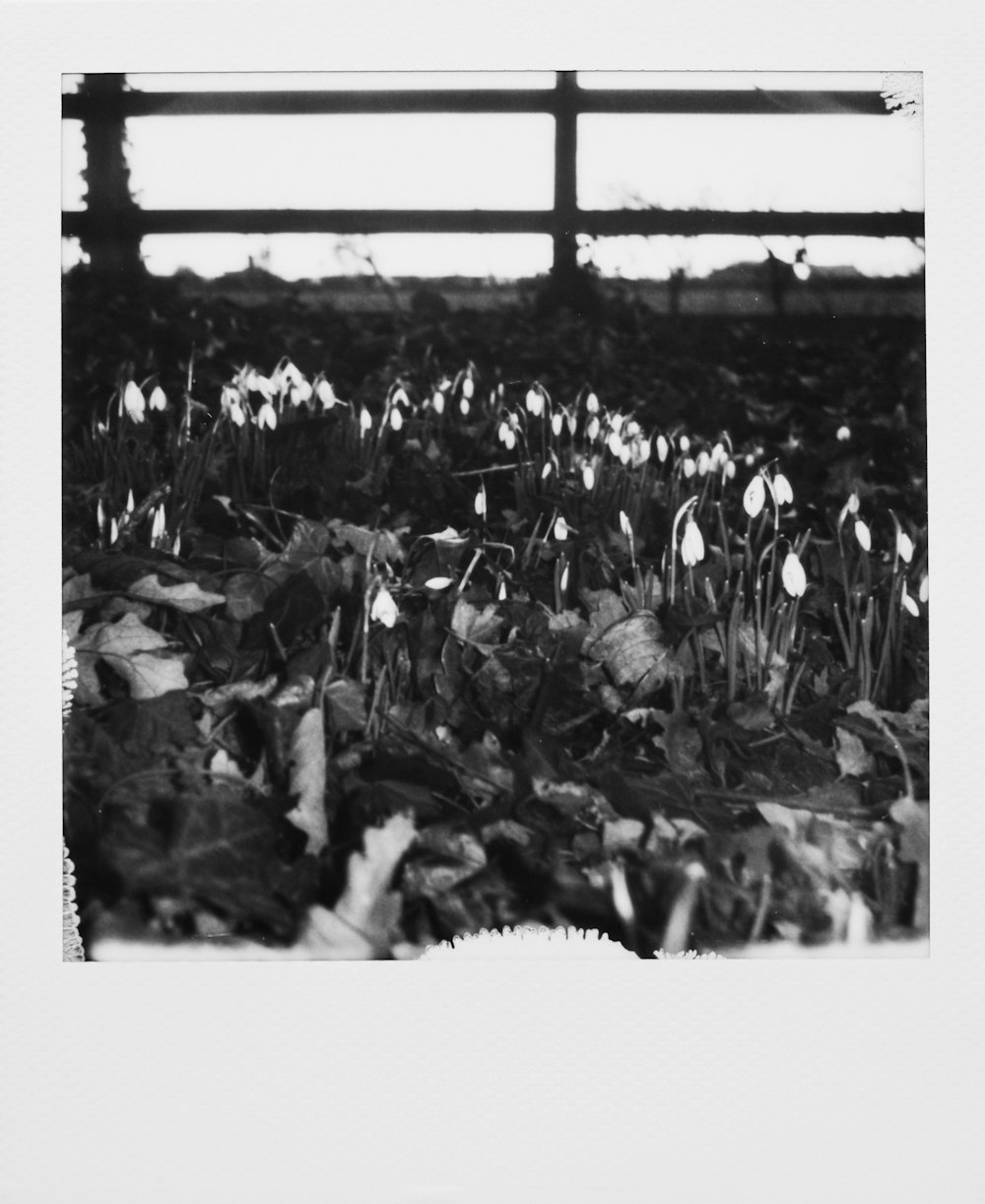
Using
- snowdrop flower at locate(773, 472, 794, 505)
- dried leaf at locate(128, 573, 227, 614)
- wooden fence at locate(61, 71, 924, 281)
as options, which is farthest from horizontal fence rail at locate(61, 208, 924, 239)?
dried leaf at locate(128, 573, 227, 614)

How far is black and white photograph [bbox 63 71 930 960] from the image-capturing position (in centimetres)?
123

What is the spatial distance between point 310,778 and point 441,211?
2.11 ft

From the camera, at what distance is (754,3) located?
1.25 metres

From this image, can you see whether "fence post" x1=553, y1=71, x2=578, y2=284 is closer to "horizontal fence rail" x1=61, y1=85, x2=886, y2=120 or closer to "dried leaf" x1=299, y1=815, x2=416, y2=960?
"horizontal fence rail" x1=61, y1=85, x2=886, y2=120

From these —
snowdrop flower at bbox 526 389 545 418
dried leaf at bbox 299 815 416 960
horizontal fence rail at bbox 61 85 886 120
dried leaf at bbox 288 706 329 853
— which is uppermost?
horizontal fence rail at bbox 61 85 886 120

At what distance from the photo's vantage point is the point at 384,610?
123cm

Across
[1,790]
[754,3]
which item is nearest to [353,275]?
[754,3]

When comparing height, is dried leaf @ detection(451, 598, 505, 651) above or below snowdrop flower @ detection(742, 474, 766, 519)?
below

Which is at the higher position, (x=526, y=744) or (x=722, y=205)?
(x=722, y=205)

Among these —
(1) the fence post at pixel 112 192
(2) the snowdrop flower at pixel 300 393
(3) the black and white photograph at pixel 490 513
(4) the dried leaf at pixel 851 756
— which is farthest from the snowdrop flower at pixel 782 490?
(1) the fence post at pixel 112 192

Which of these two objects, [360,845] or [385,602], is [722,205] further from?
[360,845]

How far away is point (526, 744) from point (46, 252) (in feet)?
2.54

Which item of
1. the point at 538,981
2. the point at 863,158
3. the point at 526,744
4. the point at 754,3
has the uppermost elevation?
the point at 754,3

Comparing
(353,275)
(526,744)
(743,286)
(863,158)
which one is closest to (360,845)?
(526,744)
